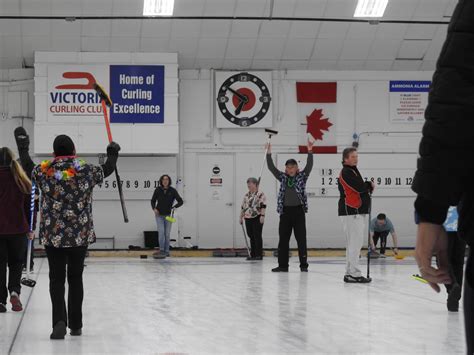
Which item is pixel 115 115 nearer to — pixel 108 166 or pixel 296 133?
pixel 296 133

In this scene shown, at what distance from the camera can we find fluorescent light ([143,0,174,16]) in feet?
53.5

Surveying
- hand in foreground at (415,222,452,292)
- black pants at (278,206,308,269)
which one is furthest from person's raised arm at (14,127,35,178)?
hand in foreground at (415,222,452,292)

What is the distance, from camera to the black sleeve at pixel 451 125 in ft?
5.83

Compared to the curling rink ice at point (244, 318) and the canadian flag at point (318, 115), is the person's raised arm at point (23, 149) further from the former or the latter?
the canadian flag at point (318, 115)

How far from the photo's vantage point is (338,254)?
58.3 feet

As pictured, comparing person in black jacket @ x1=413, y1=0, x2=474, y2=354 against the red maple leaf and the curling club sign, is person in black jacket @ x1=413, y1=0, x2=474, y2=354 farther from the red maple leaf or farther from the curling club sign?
the red maple leaf

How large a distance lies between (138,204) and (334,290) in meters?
9.62

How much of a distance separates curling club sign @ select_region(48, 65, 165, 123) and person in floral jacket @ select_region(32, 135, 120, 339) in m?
11.9

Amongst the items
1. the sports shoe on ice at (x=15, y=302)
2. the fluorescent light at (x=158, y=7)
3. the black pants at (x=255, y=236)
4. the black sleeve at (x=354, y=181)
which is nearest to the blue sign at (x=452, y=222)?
the black sleeve at (x=354, y=181)

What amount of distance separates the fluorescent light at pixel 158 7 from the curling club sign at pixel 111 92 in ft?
5.26

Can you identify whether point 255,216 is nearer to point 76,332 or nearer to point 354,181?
point 354,181

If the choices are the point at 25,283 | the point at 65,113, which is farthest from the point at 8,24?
the point at 25,283

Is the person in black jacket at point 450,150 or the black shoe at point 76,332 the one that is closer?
the person in black jacket at point 450,150

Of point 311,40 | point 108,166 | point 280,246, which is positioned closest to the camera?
point 108,166
